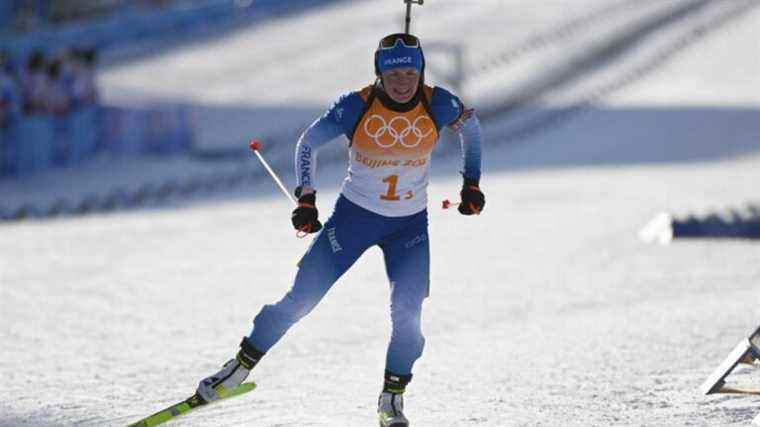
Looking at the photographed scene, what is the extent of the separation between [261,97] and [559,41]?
977 centimetres

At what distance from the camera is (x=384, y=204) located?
7316mm

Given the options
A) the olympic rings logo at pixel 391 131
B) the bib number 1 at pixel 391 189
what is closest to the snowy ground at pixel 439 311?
the bib number 1 at pixel 391 189

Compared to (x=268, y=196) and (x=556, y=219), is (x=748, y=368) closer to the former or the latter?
(x=556, y=219)

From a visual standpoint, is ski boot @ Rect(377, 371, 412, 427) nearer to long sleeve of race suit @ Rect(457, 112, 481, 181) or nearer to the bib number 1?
the bib number 1

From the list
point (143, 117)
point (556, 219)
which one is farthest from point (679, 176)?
point (143, 117)

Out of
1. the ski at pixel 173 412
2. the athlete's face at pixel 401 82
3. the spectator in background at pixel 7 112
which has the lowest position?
the ski at pixel 173 412

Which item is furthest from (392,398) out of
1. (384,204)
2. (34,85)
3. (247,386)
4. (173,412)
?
(34,85)

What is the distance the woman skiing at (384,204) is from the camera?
720 cm

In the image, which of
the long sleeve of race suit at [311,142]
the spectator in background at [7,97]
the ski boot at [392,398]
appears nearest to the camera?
the long sleeve of race suit at [311,142]

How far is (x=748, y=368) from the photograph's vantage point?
8.99 metres

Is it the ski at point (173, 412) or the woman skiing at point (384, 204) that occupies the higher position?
the woman skiing at point (384, 204)

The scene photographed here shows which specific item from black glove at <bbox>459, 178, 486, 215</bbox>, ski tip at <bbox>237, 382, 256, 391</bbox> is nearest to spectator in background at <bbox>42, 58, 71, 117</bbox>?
ski tip at <bbox>237, 382, 256, 391</bbox>

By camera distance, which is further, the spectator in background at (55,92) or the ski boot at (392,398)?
the spectator in background at (55,92)

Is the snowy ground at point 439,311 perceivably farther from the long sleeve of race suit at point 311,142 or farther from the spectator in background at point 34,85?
the spectator in background at point 34,85
